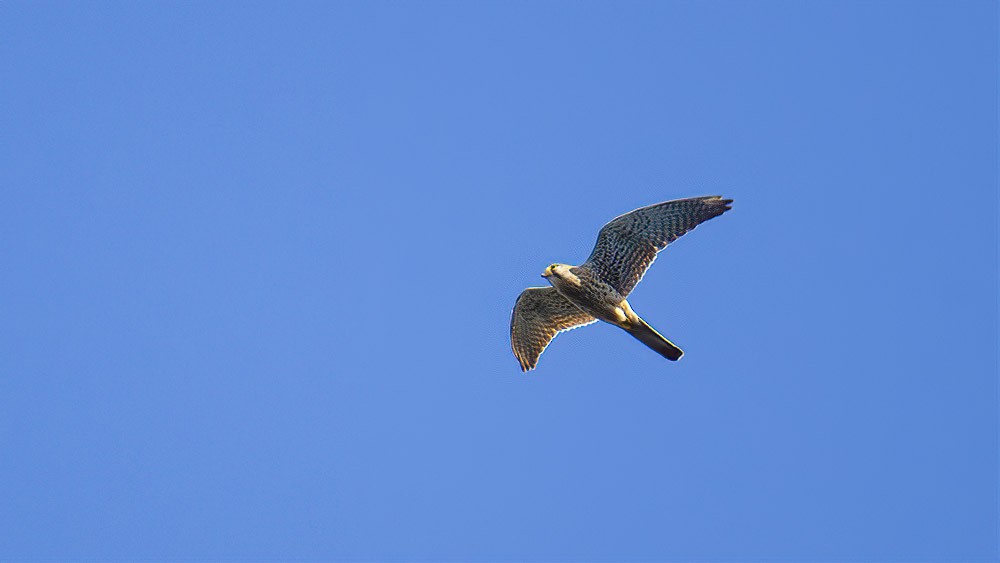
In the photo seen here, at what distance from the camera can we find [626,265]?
54.9 ft

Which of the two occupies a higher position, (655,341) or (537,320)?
(537,320)

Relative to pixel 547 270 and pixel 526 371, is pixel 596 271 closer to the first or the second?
pixel 547 270

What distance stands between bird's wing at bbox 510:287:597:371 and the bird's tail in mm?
897

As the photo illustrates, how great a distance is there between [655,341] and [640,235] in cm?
148

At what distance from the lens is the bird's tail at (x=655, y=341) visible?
54.9 ft

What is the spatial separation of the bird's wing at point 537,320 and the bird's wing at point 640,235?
957 mm

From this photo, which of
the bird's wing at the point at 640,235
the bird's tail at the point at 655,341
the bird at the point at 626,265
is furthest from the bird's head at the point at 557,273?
the bird's tail at the point at 655,341

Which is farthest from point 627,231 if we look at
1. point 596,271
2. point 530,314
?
point 530,314

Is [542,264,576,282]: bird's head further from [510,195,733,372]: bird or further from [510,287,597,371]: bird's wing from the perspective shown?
[510,287,597,371]: bird's wing

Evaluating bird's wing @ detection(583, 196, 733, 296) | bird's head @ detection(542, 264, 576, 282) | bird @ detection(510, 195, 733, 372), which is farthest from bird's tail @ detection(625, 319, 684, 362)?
bird's head @ detection(542, 264, 576, 282)

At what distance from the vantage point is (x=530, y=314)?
17844 millimetres

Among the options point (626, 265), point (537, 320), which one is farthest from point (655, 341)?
point (537, 320)

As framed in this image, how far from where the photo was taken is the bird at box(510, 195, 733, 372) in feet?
53.6

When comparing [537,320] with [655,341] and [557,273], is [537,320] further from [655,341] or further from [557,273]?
[655,341]
